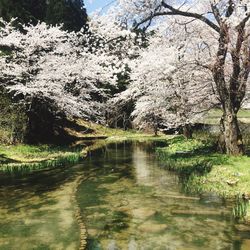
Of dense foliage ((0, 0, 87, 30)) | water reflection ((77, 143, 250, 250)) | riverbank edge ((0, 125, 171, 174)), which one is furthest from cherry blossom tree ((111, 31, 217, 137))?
dense foliage ((0, 0, 87, 30))

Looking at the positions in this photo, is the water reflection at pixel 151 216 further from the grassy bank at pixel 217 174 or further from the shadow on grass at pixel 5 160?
the shadow on grass at pixel 5 160

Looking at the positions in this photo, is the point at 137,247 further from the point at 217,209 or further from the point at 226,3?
the point at 226,3

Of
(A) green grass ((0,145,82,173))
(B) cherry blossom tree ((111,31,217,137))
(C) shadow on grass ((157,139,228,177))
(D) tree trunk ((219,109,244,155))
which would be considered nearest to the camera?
(C) shadow on grass ((157,139,228,177))

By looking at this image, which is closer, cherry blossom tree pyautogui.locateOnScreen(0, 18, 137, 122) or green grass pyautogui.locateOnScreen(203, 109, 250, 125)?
cherry blossom tree pyautogui.locateOnScreen(0, 18, 137, 122)

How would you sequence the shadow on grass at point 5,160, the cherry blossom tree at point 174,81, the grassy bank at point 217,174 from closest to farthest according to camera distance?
the grassy bank at point 217,174
the shadow on grass at point 5,160
the cherry blossom tree at point 174,81

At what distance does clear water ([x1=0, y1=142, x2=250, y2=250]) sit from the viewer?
9305mm

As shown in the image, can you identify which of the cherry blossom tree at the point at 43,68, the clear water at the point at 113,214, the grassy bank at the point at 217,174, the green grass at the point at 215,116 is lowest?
the clear water at the point at 113,214

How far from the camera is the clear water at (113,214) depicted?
30.5 ft

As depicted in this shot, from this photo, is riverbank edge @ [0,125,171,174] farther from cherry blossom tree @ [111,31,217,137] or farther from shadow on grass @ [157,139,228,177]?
cherry blossom tree @ [111,31,217,137]

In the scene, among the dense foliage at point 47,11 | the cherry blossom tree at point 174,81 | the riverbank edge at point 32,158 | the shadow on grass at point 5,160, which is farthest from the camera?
the dense foliage at point 47,11

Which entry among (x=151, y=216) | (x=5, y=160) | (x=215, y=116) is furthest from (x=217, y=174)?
(x=215, y=116)

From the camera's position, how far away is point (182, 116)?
29.1 metres

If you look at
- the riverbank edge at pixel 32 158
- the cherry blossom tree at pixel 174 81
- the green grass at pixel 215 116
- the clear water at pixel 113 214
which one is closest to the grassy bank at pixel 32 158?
the riverbank edge at pixel 32 158

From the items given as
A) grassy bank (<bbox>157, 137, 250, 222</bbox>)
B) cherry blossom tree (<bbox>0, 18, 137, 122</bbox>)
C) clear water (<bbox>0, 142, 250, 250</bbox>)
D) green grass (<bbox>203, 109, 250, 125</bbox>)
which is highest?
cherry blossom tree (<bbox>0, 18, 137, 122</bbox>)
